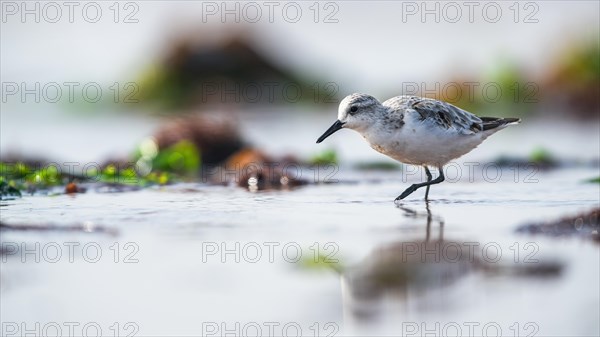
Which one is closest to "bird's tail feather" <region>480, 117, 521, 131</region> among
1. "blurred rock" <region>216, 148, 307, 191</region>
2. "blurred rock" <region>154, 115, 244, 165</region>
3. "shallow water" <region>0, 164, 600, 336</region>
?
"shallow water" <region>0, 164, 600, 336</region>

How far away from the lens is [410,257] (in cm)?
684

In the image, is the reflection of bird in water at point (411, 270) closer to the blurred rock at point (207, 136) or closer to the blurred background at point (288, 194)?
the blurred background at point (288, 194)

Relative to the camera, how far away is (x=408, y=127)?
30.9ft

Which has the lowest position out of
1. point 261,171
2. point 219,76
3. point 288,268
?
point 288,268

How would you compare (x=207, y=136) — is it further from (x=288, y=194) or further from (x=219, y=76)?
(x=219, y=76)

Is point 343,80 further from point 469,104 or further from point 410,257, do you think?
point 410,257

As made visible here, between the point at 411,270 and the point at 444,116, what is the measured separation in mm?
3553

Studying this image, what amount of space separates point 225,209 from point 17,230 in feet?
6.28

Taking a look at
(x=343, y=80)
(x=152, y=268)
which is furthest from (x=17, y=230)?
(x=343, y=80)

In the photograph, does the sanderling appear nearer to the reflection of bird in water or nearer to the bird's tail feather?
the bird's tail feather

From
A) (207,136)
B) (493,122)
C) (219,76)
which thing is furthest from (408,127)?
(219,76)

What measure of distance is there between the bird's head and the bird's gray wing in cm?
37

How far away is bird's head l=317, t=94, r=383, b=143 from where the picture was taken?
374 inches

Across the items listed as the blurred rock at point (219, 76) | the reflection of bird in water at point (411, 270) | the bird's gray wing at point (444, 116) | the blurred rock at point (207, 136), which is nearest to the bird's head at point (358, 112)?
the bird's gray wing at point (444, 116)
